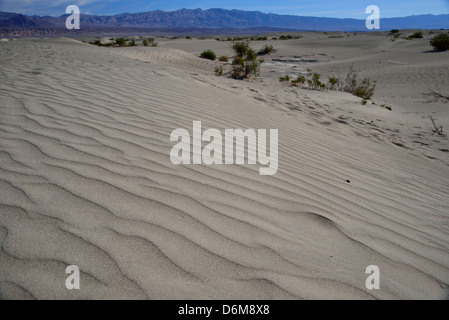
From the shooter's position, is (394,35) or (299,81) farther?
(394,35)

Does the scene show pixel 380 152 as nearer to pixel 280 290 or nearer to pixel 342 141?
pixel 342 141

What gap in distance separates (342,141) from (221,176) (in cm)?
252

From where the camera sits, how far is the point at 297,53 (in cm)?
2038

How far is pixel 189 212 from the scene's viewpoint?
5.51ft
